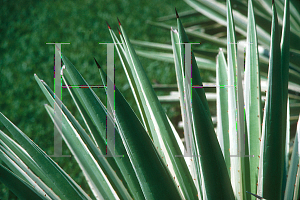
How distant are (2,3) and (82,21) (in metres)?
0.69

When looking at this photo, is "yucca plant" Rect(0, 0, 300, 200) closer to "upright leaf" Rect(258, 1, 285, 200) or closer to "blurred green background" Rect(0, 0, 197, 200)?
"upright leaf" Rect(258, 1, 285, 200)

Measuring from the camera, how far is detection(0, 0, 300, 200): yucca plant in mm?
330

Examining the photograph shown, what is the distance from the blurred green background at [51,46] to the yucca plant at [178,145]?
1079mm

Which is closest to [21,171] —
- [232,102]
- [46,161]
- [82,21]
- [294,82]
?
[46,161]

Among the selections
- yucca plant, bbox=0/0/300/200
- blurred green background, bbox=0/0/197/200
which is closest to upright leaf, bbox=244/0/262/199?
yucca plant, bbox=0/0/300/200

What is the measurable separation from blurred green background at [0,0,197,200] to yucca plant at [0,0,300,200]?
3.54 feet

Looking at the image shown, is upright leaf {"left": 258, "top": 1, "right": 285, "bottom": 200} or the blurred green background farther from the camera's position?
the blurred green background

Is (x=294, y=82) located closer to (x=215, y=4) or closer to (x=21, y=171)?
(x=215, y=4)

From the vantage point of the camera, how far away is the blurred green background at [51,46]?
174 centimetres

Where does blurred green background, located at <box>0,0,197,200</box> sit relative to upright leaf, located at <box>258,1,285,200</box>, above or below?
above

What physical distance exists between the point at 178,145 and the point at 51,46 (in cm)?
194

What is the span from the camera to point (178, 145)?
1.56ft

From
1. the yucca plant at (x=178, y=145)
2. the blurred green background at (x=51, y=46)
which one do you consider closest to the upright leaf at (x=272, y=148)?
the yucca plant at (x=178, y=145)

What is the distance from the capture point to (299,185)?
16.7 inches
